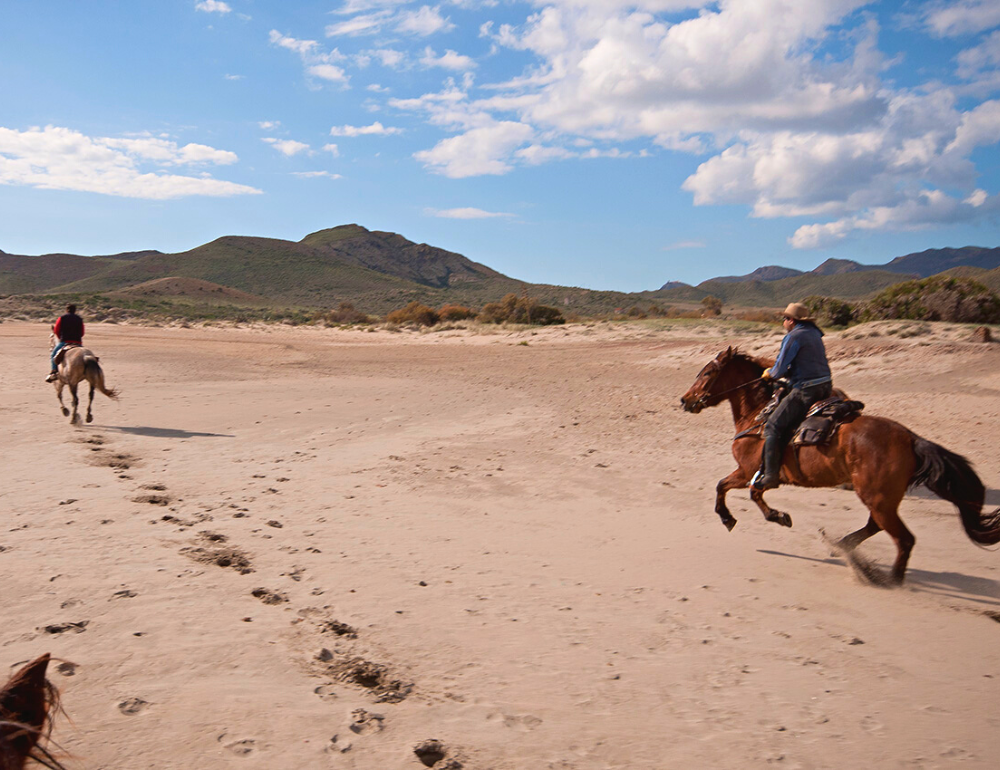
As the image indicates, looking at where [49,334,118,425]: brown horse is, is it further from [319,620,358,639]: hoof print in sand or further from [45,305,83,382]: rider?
[319,620,358,639]: hoof print in sand

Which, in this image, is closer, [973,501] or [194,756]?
[194,756]

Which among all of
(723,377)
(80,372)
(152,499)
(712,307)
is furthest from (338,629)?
(712,307)

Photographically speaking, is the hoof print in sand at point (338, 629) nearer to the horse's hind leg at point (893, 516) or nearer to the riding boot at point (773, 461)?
the riding boot at point (773, 461)

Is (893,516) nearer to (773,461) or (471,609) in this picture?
(773,461)

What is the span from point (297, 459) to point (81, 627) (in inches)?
232

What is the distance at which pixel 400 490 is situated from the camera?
8.69 meters

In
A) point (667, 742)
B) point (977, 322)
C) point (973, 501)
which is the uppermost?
point (977, 322)

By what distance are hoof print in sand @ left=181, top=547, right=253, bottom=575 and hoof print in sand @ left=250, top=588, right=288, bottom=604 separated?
425 millimetres

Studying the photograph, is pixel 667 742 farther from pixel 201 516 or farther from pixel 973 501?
pixel 201 516

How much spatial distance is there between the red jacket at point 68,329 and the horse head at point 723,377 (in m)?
11.6

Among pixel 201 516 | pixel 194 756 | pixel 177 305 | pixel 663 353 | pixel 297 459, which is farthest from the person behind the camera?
pixel 177 305

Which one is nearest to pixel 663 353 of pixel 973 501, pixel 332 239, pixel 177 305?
pixel 973 501

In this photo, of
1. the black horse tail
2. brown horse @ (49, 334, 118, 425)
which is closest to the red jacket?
brown horse @ (49, 334, 118, 425)

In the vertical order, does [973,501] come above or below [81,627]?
above
